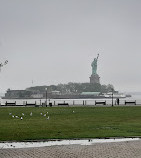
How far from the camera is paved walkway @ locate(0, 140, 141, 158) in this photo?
12.4 meters

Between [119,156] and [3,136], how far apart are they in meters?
8.65

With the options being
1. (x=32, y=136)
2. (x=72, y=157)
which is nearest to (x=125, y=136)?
(x=32, y=136)

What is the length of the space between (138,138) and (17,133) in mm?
7816

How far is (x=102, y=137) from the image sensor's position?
17672 mm

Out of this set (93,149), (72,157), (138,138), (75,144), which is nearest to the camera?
(72,157)

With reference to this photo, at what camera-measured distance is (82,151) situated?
43.8 feet

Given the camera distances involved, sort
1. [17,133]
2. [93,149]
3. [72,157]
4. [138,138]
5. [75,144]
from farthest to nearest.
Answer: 1. [17,133]
2. [138,138]
3. [75,144]
4. [93,149]
5. [72,157]

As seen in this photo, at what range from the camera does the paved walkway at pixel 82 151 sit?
12430mm

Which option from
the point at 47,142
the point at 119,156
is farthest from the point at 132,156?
the point at 47,142

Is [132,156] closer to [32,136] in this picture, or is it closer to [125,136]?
[125,136]

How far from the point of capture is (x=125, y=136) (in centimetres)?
1808

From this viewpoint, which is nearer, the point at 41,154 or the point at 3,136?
the point at 41,154

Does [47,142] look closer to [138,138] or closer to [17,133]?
[17,133]

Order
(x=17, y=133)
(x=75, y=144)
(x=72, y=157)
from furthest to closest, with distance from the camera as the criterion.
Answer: (x=17, y=133) → (x=75, y=144) → (x=72, y=157)
